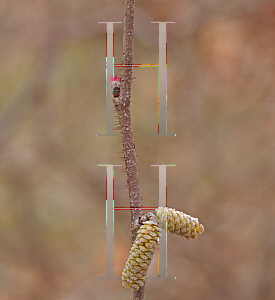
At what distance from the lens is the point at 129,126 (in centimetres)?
32

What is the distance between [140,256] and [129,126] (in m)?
0.11

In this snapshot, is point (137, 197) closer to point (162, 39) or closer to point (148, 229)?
point (148, 229)

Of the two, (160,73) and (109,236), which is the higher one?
(160,73)

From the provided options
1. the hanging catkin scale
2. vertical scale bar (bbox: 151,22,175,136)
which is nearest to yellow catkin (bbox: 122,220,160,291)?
the hanging catkin scale

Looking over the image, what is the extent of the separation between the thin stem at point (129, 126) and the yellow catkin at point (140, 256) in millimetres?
21

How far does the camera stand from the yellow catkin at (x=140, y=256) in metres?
0.30

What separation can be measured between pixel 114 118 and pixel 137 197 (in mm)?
77

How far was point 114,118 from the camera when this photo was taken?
0.34 metres

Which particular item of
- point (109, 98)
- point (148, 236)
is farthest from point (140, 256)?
point (109, 98)

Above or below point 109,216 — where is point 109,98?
above

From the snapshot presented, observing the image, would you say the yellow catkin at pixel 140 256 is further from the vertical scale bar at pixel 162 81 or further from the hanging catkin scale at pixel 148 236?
the vertical scale bar at pixel 162 81

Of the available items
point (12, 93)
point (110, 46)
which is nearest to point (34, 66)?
point (12, 93)

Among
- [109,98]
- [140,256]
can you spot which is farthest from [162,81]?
[140,256]

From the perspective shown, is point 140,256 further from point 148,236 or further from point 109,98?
point 109,98
